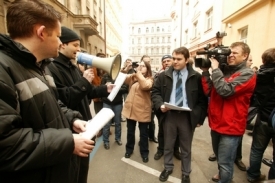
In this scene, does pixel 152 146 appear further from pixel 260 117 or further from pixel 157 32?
pixel 157 32

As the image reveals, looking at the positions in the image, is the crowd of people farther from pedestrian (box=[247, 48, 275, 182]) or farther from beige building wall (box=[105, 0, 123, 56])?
beige building wall (box=[105, 0, 123, 56])

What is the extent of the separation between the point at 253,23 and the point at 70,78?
7715mm

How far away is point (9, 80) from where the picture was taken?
86 centimetres

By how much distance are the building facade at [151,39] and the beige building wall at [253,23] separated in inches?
1712

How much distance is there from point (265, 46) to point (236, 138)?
5.50 m

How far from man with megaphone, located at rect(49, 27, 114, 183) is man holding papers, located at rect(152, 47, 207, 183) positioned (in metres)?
1.19

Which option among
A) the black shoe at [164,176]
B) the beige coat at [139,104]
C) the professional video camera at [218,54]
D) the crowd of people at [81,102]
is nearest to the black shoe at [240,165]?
the crowd of people at [81,102]

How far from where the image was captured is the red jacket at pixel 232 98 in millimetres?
2008

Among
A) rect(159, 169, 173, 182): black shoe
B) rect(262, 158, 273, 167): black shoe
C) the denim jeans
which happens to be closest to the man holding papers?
rect(159, 169, 173, 182): black shoe

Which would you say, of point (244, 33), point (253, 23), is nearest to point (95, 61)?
point (253, 23)

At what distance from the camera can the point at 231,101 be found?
6.97 ft

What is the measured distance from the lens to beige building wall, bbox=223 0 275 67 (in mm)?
5785

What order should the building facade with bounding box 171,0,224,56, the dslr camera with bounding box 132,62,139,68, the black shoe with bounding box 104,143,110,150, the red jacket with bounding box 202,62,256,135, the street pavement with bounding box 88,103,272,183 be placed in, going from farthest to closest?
the building facade with bounding box 171,0,224,56 < the black shoe with bounding box 104,143,110,150 < the dslr camera with bounding box 132,62,139,68 < the street pavement with bounding box 88,103,272,183 < the red jacket with bounding box 202,62,256,135

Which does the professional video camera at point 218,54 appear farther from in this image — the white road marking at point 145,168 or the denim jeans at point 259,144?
the white road marking at point 145,168
